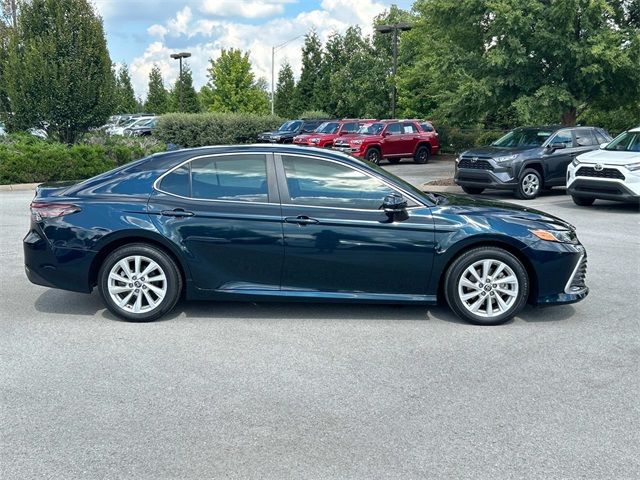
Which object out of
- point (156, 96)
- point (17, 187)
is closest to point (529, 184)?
point (17, 187)

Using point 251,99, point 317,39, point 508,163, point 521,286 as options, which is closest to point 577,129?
point 508,163

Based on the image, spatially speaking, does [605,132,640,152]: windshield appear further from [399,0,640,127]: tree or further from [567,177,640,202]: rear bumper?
[399,0,640,127]: tree

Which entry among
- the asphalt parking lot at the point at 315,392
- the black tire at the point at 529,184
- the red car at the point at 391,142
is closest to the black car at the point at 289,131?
the red car at the point at 391,142

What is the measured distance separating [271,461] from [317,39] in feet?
159

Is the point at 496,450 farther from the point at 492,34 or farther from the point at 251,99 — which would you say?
the point at 251,99

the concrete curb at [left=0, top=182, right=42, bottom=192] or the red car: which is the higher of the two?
the red car

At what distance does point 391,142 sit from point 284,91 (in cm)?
2984

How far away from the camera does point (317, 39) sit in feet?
162

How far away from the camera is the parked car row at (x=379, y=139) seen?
25719mm

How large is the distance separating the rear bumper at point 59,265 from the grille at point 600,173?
415 inches

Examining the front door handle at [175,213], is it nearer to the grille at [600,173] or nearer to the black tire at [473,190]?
the grille at [600,173]

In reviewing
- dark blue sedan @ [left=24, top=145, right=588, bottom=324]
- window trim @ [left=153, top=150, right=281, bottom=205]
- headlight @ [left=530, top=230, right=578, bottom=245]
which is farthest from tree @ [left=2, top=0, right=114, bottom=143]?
headlight @ [left=530, top=230, right=578, bottom=245]

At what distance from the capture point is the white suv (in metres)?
12.8

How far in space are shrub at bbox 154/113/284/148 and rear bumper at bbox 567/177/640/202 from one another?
18182 mm
